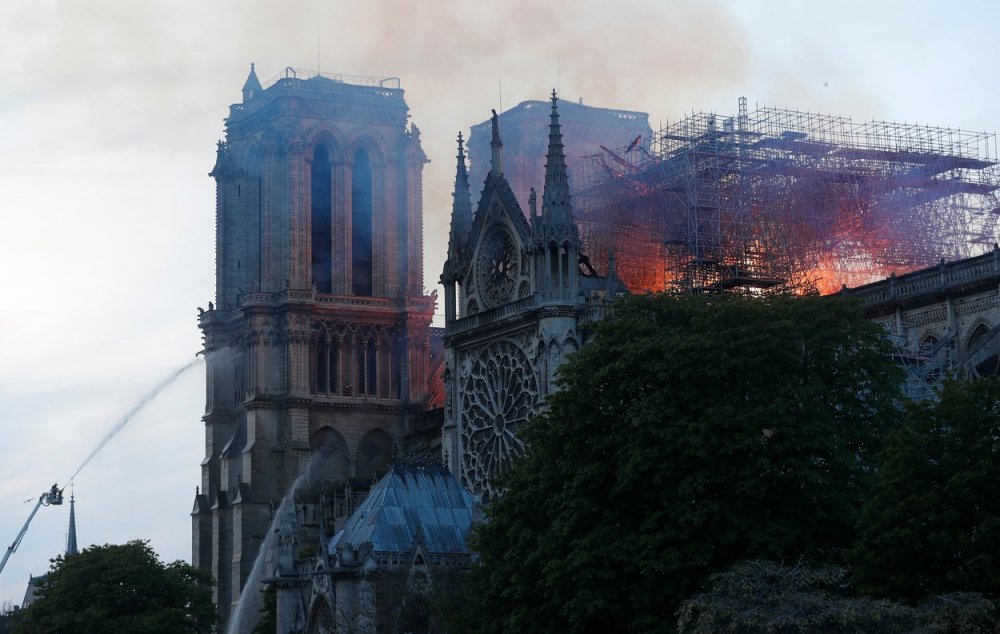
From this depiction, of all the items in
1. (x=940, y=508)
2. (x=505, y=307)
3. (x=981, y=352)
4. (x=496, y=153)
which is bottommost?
(x=940, y=508)

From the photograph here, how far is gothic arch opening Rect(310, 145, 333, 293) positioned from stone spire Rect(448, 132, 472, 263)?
58.2 ft

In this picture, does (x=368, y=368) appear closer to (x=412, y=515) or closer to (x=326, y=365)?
(x=326, y=365)

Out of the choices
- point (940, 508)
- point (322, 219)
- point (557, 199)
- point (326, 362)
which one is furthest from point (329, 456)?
point (940, 508)

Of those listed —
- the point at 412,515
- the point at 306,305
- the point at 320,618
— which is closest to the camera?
the point at 320,618

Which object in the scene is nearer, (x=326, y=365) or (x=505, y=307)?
(x=505, y=307)

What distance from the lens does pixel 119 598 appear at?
79.6 m

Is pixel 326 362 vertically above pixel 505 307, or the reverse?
pixel 326 362

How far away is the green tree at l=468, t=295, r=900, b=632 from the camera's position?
1877 inches

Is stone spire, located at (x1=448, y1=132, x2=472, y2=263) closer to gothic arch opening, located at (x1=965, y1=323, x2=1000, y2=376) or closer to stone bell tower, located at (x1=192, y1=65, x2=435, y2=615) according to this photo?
stone bell tower, located at (x1=192, y1=65, x2=435, y2=615)

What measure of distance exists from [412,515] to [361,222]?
42.7 metres

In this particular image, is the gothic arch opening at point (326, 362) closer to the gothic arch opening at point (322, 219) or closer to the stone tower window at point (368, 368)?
the stone tower window at point (368, 368)

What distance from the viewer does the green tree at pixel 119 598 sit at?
256ft

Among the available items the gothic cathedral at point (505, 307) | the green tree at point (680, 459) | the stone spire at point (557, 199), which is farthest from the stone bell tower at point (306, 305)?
the green tree at point (680, 459)

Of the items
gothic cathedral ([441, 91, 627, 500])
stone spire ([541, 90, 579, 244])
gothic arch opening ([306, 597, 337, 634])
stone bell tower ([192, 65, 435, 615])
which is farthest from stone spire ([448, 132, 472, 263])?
gothic arch opening ([306, 597, 337, 634])
